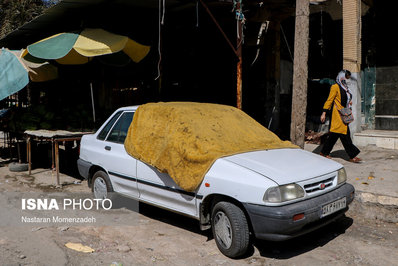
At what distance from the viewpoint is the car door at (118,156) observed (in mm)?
5039

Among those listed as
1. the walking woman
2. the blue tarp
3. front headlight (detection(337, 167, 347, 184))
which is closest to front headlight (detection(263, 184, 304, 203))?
front headlight (detection(337, 167, 347, 184))

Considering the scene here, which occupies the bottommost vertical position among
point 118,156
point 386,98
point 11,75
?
point 118,156

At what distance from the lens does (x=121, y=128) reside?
5.39m

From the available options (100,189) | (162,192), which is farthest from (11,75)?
(162,192)

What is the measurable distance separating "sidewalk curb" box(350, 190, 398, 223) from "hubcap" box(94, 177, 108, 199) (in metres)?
3.77

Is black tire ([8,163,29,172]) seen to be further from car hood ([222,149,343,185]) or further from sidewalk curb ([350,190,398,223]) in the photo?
sidewalk curb ([350,190,398,223])

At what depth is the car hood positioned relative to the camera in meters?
3.74

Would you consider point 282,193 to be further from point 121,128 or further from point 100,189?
point 100,189

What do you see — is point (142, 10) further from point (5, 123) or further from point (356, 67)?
point (356, 67)

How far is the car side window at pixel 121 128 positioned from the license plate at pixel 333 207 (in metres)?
2.88

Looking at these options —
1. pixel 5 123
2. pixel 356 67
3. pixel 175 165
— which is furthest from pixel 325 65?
pixel 5 123

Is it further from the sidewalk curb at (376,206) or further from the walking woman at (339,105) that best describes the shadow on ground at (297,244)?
the walking woman at (339,105)

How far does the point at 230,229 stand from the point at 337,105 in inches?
174

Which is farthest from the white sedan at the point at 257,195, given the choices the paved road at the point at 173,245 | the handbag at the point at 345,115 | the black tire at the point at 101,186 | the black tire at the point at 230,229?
the handbag at the point at 345,115
